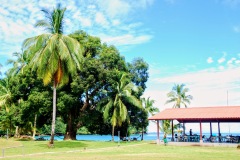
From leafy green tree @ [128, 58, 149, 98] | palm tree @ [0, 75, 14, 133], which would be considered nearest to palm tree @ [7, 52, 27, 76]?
palm tree @ [0, 75, 14, 133]

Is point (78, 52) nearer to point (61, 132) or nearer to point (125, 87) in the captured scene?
point (125, 87)

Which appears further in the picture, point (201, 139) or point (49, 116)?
point (49, 116)

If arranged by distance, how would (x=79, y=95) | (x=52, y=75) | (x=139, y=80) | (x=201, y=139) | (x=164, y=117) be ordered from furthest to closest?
1. (x=139, y=80)
2. (x=79, y=95)
3. (x=164, y=117)
4. (x=201, y=139)
5. (x=52, y=75)

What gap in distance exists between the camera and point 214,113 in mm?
30219

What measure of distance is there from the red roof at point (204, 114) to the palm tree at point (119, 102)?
4.06 meters

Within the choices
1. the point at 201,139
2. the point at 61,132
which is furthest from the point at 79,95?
the point at 61,132

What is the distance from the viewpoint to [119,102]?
34.8 meters

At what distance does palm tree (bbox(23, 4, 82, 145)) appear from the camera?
83.8 feet

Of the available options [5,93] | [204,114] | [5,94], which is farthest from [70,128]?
[204,114]

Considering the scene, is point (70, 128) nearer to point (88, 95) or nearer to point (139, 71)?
point (88, 95)

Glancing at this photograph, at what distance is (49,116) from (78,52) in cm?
1441

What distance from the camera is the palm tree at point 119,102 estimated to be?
113 ft

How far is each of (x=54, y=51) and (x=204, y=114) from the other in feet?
53.2

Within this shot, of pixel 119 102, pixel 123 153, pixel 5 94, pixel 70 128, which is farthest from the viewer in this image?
pixel 5 94
